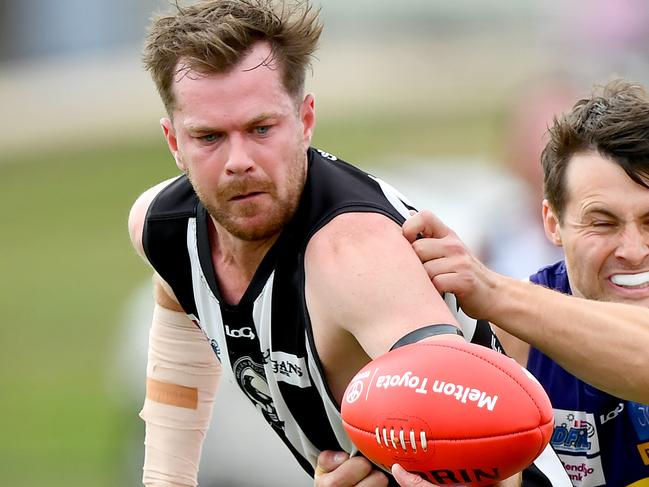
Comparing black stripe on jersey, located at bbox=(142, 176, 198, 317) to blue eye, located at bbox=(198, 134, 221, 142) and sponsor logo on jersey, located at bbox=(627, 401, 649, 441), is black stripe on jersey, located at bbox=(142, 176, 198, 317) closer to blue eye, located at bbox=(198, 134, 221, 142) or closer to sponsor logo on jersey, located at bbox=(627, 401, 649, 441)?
blue eye, located at bbox=(198, 134, 221, 142)

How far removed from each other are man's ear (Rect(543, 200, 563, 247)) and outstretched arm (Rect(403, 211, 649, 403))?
0.90m

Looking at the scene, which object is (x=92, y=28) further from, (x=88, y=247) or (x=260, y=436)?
(x=260, y=436)

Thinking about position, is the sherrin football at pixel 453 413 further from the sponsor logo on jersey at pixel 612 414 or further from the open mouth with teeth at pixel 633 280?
the sponsor logo on jersey at pixel 612 414

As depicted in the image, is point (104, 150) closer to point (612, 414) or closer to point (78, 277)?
point (78, 277)

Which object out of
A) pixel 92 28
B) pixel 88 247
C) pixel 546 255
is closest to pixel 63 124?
pixel 92 28

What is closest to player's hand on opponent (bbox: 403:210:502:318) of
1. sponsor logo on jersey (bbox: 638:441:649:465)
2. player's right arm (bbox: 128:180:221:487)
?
sponsor logo on jersey (bbox: 638:441:649:465)

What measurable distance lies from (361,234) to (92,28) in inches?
1030

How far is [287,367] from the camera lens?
4.62 m

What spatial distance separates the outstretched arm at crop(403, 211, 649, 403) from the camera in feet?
14.5

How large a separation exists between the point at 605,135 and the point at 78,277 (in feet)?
53.7

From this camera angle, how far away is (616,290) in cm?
516

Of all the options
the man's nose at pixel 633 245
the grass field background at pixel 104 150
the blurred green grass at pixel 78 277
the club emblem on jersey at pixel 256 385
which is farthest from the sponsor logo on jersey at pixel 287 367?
the grass field background at pixel 104 150

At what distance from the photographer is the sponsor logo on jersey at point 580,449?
523 centimetres

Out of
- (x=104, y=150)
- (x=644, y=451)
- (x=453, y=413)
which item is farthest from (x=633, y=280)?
(x=104, y=150)
